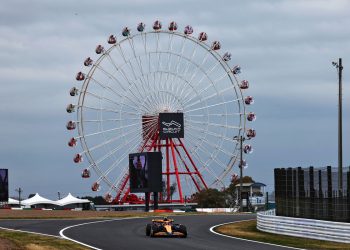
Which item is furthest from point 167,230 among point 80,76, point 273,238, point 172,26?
point 172,26

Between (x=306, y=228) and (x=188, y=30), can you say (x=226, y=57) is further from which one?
(x=306, y=228)

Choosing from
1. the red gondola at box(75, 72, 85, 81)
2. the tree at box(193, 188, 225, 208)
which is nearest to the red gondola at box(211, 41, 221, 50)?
the red gondola at box(75, 72, 85, 81)

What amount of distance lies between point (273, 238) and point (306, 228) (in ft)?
4.44

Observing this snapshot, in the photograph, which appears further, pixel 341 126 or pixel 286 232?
pixel 341 126

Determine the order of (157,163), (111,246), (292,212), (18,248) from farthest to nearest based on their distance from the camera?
(157,163), (292,212), (111,246), (18,248)

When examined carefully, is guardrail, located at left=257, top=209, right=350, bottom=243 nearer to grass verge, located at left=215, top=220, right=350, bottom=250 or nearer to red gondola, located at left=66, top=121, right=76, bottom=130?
grass verge, located at left=215, top=220, right=350, bottom=250

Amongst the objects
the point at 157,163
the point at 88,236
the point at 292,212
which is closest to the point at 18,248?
the point at 88,236

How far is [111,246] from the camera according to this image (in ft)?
92.8

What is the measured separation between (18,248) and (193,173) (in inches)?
2547

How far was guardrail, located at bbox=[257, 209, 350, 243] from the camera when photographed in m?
30.9

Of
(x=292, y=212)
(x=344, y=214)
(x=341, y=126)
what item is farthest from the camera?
(x=341, y=126)

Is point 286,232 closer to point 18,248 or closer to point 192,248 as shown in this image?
point 192,248

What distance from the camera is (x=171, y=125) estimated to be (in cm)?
8500

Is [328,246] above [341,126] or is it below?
below
